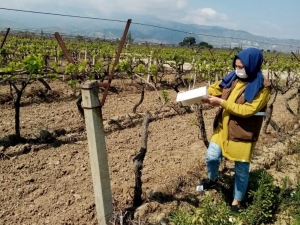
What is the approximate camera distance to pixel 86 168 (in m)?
5.01

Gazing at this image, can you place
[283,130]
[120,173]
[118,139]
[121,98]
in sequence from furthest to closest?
[121,98], [283,130], [118,139], [120,173]

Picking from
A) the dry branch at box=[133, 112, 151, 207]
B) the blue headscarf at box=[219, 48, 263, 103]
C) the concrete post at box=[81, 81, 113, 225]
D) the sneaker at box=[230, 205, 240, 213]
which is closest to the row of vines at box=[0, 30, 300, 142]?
the concrete post at box=[81, 81, 113, 225]

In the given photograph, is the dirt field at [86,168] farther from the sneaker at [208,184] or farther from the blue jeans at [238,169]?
the blue jeans at [238,169]

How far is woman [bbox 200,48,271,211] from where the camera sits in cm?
322

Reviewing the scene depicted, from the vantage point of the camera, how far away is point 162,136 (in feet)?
22.3

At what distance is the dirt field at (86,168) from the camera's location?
3.79 meters

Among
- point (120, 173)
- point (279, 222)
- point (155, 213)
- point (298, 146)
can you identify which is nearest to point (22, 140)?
point (120, 173)

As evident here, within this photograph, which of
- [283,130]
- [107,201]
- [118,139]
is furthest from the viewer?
[283,130]

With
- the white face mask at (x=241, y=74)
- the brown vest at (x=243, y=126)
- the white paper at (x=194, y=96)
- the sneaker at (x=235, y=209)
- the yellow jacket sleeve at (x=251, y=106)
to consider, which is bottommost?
the sneaker at (x=235, y=209)

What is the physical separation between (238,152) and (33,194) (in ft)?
8.72

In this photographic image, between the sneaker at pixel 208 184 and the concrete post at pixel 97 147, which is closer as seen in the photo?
the concrete post at pixel 97 147

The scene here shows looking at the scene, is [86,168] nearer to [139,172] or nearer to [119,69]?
[139,172]

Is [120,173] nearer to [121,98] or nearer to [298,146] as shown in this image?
[298,146]

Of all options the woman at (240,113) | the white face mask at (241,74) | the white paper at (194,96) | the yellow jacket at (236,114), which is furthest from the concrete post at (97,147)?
the white face mask at (241,74)
